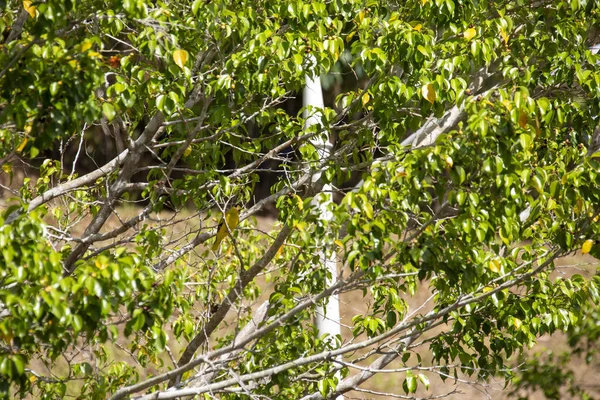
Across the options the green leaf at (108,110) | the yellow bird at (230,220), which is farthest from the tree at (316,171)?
the yellow bird at (230,220)

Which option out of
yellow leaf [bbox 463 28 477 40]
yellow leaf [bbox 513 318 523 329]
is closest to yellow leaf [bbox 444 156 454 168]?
yellow leaf [bbox 463 28 477 40]

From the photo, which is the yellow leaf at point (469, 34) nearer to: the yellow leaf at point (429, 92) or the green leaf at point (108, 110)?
the yellow leaf at point (429, 92)

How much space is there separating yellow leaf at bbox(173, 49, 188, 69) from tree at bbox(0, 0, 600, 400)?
96 mm

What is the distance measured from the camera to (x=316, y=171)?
15.6 ft

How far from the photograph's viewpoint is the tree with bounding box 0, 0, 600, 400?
323 centimetres

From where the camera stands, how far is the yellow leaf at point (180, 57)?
11.9 feet

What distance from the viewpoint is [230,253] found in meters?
6.57

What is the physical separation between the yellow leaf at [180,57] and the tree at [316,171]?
0.10 m

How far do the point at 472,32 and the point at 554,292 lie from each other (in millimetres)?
1512

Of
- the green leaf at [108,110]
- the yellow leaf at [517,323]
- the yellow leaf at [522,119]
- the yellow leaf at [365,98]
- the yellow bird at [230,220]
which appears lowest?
the yellow leaf at [517,323]

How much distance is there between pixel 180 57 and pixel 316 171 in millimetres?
1360

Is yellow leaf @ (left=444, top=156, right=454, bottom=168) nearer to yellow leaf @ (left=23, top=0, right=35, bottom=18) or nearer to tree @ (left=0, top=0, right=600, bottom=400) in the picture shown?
tree @ (left=0, top=0, right=600, bottom=400)

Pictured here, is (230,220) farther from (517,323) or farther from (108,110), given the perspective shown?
(517,323)

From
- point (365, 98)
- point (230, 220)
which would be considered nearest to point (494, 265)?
point (365, 98)
